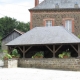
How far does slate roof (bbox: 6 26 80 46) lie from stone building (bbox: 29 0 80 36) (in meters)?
8.31

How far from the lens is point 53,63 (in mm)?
25375

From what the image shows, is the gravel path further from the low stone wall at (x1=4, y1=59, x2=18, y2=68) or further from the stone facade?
the stone facade

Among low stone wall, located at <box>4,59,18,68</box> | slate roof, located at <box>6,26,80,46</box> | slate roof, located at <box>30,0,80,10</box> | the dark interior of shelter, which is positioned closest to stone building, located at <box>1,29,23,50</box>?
slate roof, located at <box>30,0,80,10</box>

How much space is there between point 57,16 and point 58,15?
16 centimetres

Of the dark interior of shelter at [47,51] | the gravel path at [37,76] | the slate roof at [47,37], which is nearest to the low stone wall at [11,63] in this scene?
the slate roof at [47,37]

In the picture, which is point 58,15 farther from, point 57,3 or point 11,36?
point 11,36

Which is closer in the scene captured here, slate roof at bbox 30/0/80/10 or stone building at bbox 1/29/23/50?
slate roof at bbox 30/0/80/10

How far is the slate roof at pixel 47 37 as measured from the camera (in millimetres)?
26031

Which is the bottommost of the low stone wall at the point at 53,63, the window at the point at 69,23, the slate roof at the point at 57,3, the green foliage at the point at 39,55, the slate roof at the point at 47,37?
the low stone wall at the point at 53,63

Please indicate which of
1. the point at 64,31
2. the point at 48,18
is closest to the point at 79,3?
the point at 48,18

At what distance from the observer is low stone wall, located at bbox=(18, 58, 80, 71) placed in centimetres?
2477

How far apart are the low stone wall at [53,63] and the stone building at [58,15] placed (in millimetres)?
11224

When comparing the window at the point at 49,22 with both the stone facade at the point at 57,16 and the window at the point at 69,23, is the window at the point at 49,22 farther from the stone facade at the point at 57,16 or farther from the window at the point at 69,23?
the window at the point at 69,23

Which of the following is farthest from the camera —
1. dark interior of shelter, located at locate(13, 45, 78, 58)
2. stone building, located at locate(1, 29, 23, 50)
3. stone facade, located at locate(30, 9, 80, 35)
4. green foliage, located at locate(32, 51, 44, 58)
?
stone building, located at locate(1, 29, 23, 50)
